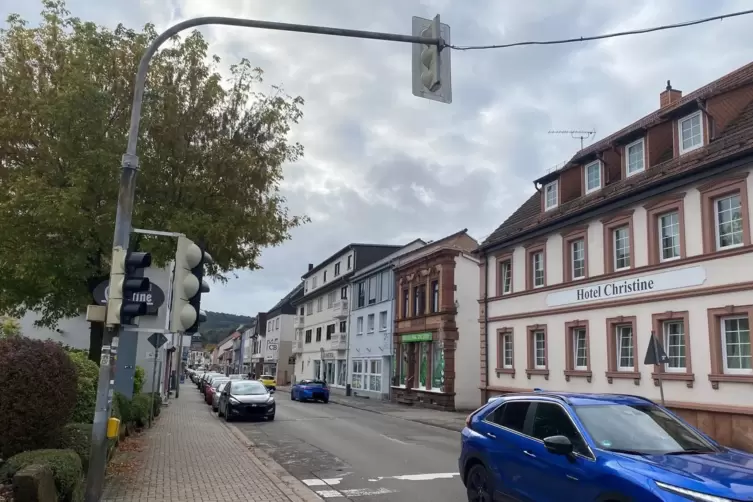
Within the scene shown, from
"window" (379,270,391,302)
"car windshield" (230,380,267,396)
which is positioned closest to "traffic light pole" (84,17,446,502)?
"car windshield" (230,380,267,396)

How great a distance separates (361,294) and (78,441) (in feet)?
126

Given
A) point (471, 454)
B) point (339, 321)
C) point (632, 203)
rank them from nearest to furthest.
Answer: point (471, 454)
point (632, 203)
point (339, 321)

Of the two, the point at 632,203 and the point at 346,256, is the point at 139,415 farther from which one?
the point at 346,256

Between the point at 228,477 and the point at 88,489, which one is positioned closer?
the point at 88,489

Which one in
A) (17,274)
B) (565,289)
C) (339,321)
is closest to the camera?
(17,274)

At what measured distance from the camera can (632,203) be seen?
19.6 metres

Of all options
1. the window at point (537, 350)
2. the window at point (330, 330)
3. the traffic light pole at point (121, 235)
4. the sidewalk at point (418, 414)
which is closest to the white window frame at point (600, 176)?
the window at point (537, 350)

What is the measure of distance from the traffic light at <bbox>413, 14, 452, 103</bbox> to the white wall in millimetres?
26352

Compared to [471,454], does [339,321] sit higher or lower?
higher

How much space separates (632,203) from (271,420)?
14507mm

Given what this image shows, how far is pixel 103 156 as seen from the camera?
42.3ft

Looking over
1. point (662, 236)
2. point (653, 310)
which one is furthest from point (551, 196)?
point (653, 310)

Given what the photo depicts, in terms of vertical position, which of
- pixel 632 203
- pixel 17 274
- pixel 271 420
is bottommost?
pixel 271 420

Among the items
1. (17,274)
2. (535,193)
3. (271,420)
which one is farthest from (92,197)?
(535,193)
